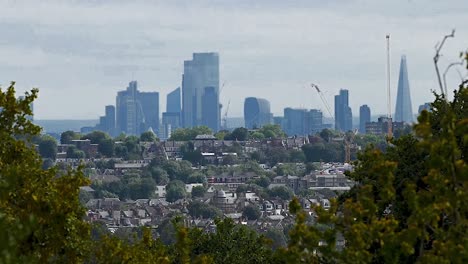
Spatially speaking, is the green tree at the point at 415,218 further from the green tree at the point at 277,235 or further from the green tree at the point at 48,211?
the green tree at the point at 277,235

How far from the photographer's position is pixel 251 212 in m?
185

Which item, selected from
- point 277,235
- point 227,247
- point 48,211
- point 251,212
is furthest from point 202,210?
point 48,211

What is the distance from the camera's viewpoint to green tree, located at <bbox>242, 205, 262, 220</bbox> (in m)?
183

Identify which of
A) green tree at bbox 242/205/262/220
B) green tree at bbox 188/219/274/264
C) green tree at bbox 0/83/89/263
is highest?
green tree at bbox 0/83/89/263

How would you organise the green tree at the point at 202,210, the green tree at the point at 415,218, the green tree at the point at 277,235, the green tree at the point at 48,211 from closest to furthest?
the green tree at the point at 415,218, the green tree at the point at 48,211, the green tree at the point at 277,235, the green tree at the point at 202,210

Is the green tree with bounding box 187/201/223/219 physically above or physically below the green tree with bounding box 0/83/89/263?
below

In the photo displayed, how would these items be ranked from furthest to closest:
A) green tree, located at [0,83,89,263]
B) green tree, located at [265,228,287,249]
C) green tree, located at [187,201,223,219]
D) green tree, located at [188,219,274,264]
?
1. green tree, located at [187,201,223,219]
2. green tree, located at [265,228,287,249]
3. green tree, located at [188,219,274,264]
4. green tree, located at [0,83,89,263]

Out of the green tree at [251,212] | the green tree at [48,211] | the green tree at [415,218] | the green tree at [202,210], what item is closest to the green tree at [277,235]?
the green tree at [202,210]

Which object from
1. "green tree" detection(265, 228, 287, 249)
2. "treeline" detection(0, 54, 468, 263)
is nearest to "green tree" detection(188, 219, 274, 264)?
"treeline" detection(0, 54, 468, 263)

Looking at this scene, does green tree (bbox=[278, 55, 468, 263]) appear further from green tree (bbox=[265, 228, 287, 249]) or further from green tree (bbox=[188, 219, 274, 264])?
green tree (bbox=[265, 228, 287, 249])

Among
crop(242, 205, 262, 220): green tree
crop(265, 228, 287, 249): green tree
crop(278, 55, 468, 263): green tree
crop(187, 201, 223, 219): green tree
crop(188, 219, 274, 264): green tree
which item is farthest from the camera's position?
crop(242, 205, 262, 220): green tree

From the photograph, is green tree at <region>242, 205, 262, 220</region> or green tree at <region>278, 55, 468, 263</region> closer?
green tree at <region>278, 55, 468, 263</region>

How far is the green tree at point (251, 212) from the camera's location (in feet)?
599

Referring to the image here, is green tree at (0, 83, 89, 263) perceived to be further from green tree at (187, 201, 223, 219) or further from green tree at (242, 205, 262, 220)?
green tree at (242, 205, 262, 220)
